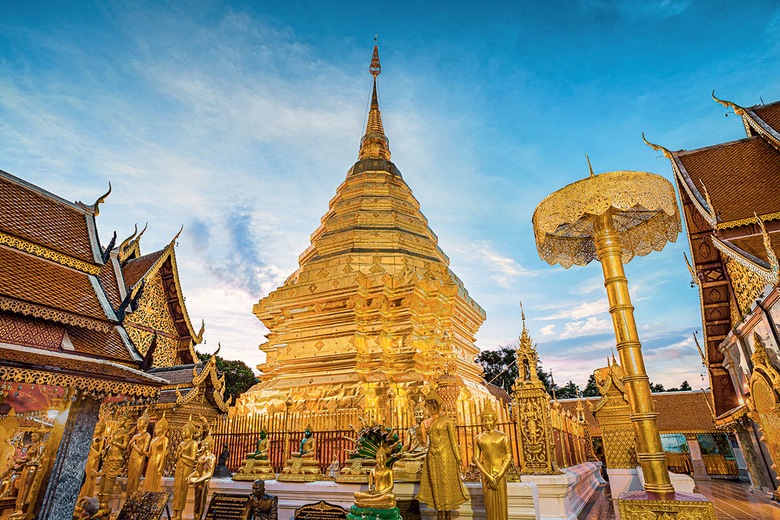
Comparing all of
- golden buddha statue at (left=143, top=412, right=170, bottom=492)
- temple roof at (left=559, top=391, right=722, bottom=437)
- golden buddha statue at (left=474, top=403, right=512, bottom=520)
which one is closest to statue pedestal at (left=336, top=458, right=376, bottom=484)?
golden buddha statue at (left=474, top=403, right=512, bottom=520)

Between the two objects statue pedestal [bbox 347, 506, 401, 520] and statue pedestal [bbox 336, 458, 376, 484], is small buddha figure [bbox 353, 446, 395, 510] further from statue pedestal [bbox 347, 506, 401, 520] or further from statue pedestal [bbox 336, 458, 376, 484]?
statue pedestal [bbox 336, 458, 376, 484]

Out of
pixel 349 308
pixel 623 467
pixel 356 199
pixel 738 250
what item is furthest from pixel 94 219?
pixel 738 250

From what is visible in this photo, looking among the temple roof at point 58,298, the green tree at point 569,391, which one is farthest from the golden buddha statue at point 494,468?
the green tree at point 569,391

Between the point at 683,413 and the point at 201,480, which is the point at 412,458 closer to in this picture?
the point at 201,480

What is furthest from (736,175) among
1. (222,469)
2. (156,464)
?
(156,464)

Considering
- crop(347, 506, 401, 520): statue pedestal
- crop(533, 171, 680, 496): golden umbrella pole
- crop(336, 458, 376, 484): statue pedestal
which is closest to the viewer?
crop(533, 171, 680, 496): golden umbrella pole

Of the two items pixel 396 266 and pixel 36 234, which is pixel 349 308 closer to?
pixel 396 266

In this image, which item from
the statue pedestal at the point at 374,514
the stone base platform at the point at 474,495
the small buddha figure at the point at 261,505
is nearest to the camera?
the statue pedestal at the point at 374,514

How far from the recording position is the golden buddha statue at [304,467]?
6086 mm

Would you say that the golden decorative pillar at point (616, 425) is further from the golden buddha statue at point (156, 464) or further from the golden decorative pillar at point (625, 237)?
the golden buddha statue at point (156, 464)

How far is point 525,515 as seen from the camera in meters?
4.64

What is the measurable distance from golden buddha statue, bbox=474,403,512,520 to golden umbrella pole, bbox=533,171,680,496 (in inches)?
49.6

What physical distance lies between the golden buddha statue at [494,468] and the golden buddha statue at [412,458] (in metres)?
0.81

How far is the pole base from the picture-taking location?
120 inches
